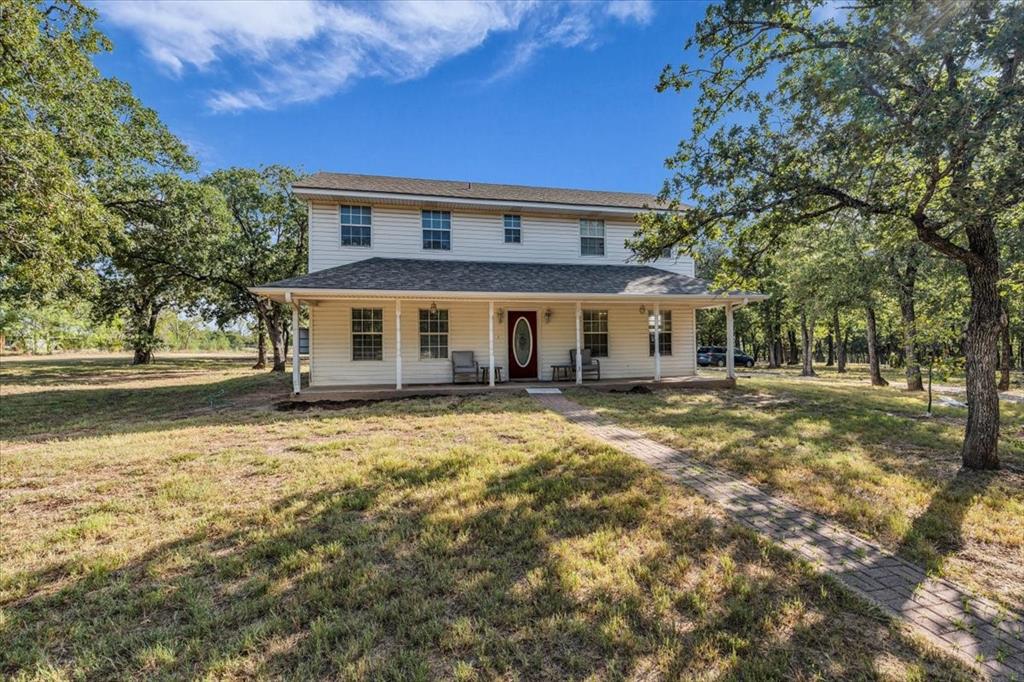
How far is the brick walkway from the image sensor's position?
8.35ft

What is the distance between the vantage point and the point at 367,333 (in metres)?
12.8

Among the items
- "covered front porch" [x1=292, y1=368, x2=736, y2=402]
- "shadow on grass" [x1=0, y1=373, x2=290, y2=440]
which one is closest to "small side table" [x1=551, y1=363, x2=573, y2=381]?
"covered front porch" [x1=292, y1=368, x2=736, y2=402]

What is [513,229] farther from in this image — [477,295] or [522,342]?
[477,295]

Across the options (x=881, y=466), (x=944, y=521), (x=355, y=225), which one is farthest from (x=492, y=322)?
(x=944, y=521)

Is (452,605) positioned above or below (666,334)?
below

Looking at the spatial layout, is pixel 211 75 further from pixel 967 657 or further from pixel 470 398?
pixel 967 657

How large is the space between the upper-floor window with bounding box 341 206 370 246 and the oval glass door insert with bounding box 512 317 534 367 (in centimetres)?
517

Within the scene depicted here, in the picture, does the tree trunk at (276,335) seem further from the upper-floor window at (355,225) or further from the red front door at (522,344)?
the red front door at (522,344)

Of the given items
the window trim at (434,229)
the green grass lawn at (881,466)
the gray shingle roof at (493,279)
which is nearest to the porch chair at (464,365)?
the gray shingle roof at (493,279)

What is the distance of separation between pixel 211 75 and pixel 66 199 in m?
10.6

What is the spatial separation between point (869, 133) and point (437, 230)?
11215mm

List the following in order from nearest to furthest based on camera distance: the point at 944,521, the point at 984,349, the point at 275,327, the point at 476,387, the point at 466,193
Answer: the point at 944,521
the point at 984,349
the point at 476,387
the point at 466,193
the point at 275,327

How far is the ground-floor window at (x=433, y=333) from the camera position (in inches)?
516

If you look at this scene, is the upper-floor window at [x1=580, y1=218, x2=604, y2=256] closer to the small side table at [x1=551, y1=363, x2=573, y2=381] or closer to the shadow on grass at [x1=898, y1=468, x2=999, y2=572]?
the small side table at [x1=551, y1=363, x2=573, y2=381]
